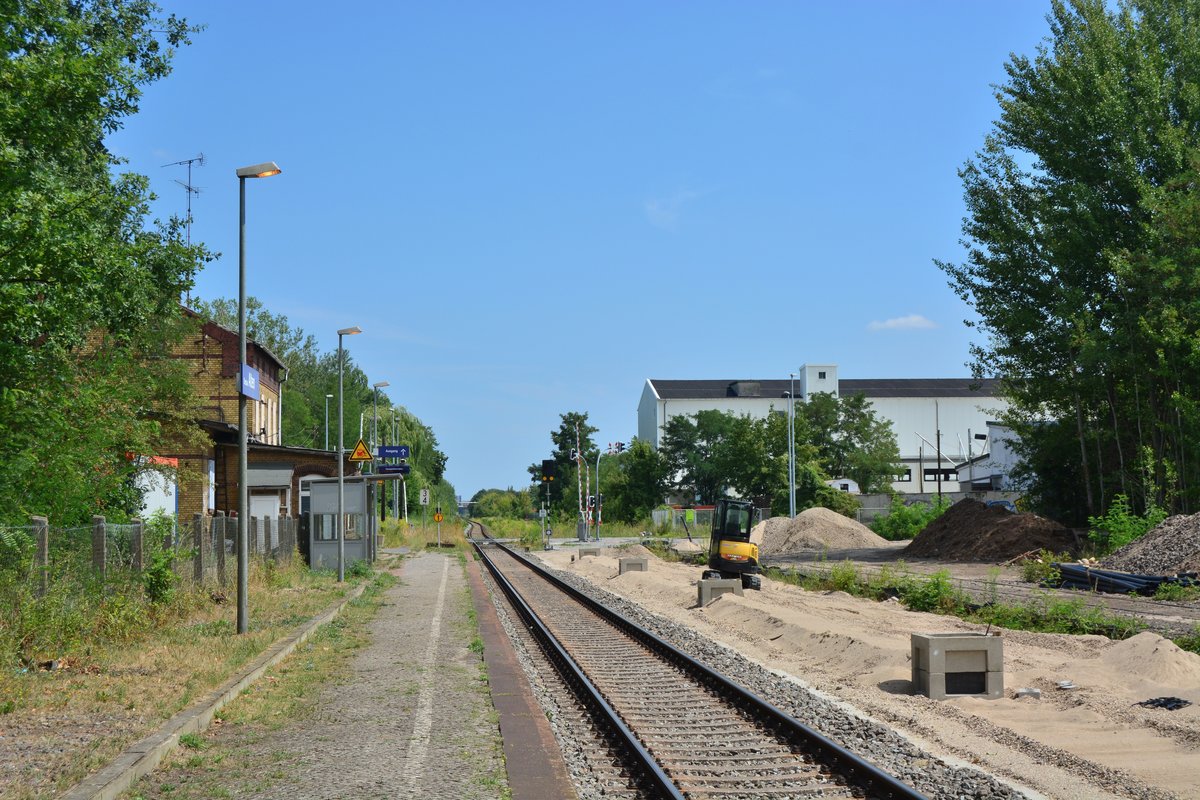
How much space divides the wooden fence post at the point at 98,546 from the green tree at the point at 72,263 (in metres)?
3.15

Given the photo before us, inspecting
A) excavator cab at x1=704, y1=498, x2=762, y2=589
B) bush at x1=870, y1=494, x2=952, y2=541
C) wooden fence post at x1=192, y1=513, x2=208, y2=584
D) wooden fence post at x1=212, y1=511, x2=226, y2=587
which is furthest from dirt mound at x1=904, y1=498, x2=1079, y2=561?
wooden fence post at x1=192, y1=513, x2=208, y2=584

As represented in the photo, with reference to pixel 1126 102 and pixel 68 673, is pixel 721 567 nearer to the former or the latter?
pixel 68 673

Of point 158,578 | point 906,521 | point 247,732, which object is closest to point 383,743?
point 247,732

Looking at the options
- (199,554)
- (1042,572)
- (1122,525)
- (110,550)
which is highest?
(110,550)

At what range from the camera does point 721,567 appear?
94.1ft

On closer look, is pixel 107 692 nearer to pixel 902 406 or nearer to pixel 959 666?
pixel 959 666

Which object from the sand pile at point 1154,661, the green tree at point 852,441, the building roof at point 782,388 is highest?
the building roof at point 782,388

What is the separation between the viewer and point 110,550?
53.5 ft

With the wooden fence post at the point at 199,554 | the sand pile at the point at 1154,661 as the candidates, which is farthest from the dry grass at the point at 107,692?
the sand pile at the point at 1154,661

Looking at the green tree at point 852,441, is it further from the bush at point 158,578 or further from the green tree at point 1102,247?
the bush at point 158,578

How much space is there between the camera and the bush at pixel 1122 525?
3281 cm

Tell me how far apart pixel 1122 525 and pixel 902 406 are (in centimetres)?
A: 9209

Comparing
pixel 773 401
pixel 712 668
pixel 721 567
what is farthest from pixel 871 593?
pixel 773 401

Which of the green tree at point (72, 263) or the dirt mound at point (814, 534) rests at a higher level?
the green tree at point (72, 263)
